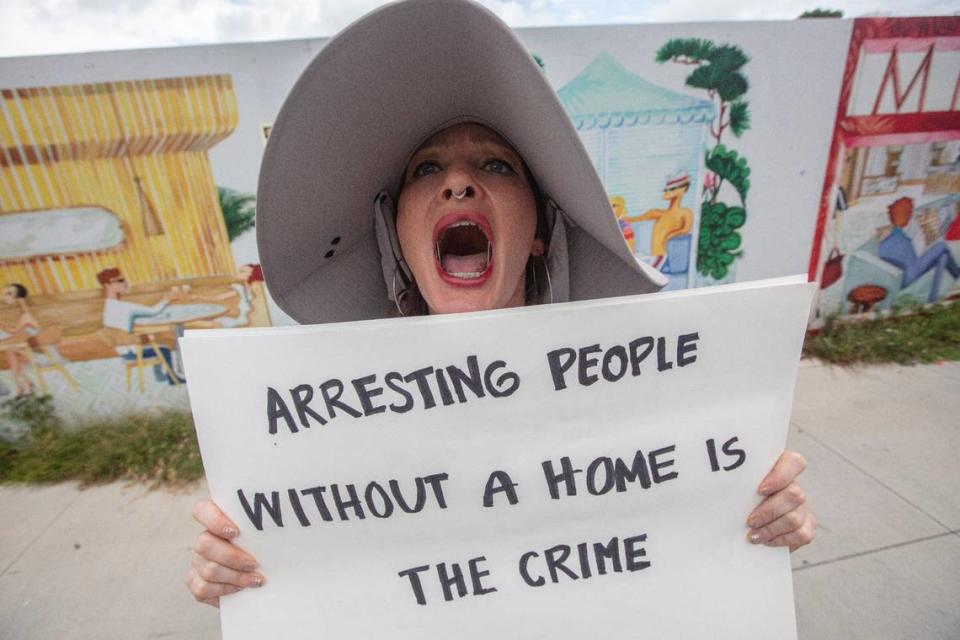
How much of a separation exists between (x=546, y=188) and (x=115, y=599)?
2.66 meters

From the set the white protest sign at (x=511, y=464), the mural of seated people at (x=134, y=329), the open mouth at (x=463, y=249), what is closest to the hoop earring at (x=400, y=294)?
the open mouth at (x=463, y=249)

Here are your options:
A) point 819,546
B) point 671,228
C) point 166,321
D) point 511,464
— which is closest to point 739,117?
point 671,228

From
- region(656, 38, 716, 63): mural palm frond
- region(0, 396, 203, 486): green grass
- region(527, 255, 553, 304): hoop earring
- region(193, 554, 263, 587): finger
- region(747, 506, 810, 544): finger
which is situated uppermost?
region(656, 38, 716, 63): mural palm frond

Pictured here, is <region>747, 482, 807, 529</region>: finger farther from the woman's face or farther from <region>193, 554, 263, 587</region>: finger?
<region>193, 554, 263, 587</region>: finger

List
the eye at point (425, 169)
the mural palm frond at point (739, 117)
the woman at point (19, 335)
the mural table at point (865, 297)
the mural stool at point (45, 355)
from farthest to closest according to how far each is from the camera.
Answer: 1. the mural table at point (865, 297)
2. the mural palm frond at point (739, 117)
3. the mural stool at point (45, 355)
4. the woman at point (19, 335)
5. the eye at point (425, 169)

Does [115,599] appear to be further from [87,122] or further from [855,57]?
[855,57]

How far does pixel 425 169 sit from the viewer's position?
1.02 m

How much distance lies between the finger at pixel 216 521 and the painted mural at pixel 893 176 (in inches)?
187

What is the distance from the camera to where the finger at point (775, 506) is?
0.85 meters

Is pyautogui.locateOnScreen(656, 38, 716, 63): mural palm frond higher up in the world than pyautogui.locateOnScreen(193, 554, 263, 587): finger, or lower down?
higher up

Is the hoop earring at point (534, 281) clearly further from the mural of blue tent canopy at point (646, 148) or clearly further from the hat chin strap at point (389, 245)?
the mural of blue tent canopy at point (646, 148)

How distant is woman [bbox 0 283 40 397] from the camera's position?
125 inches

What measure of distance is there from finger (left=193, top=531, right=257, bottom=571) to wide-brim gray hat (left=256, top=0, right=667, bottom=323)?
462mm

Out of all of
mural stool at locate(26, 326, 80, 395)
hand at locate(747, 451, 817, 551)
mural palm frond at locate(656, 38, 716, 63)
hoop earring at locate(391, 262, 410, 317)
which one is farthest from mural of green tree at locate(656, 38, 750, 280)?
mural stool at locate(26, 326, 80, 395)
